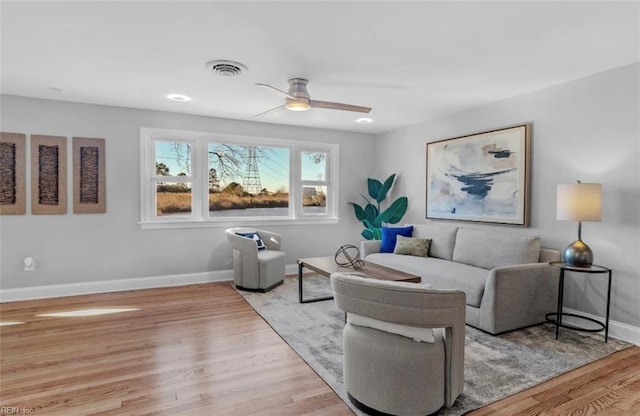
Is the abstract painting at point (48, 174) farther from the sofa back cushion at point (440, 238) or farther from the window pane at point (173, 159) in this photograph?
the sofa back cushion at point (440, 238)

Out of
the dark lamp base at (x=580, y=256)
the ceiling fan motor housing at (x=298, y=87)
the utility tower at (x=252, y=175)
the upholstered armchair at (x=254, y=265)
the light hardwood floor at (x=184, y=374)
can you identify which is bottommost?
the light hardwood floor at (x=184, y=374)

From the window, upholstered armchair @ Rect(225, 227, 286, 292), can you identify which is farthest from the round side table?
the window

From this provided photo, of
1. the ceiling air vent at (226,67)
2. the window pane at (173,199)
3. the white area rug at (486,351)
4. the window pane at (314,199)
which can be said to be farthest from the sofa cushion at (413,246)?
the window pane at (173,199)

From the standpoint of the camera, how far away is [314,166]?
233 inches

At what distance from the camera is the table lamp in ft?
9.64

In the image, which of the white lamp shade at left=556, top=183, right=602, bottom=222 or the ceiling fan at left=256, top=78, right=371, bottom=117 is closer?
the white lamp shade at left=556, top=183, right=602, bottom=222

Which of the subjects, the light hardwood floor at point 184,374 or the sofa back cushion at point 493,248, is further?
the sofa back cushion at point 493,248

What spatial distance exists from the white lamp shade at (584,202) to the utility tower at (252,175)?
13.2 feet

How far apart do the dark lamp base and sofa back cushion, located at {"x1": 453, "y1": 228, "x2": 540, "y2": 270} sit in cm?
42

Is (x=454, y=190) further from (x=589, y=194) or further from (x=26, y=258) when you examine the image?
(x=26, y=258)

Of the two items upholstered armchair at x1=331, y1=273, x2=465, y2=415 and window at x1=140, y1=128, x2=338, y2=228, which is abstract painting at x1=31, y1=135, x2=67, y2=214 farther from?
upholstered armchair at x1=331, y1=273, x2=465, y2=415

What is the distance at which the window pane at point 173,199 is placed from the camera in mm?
4891

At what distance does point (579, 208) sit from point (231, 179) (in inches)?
170

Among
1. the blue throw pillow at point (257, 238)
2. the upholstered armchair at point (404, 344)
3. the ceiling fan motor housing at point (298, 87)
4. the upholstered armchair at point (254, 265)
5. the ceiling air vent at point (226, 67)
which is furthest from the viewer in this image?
the blue throw pillow at point (257, 238)
